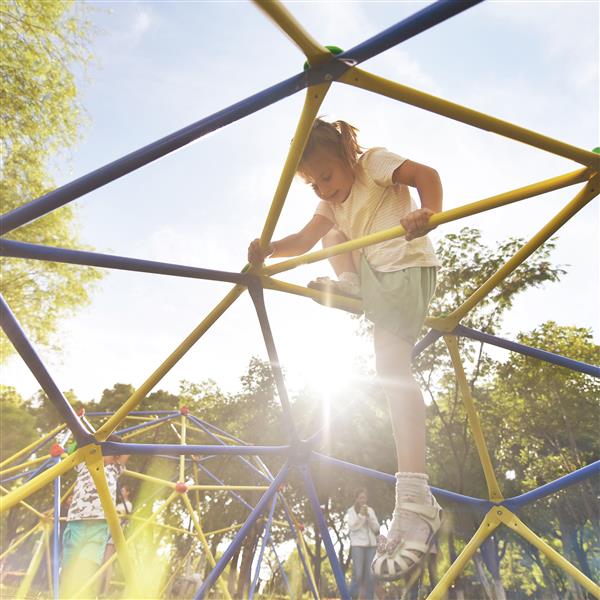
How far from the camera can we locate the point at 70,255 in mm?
1849

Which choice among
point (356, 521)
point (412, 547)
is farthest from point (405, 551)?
point (356, 521)

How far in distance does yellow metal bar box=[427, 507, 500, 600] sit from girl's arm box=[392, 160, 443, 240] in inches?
74.6

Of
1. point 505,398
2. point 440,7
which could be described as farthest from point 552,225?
point 505,398

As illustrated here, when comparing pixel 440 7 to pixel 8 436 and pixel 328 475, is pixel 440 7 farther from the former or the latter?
pixel 8 436

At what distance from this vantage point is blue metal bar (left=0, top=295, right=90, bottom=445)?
5.47ft

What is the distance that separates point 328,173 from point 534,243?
1065 mm

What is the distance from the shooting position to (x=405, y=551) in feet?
5.26

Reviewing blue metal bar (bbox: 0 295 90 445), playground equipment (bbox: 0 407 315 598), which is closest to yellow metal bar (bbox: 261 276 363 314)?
blue metal bar (bbox: 0 295 90 445)

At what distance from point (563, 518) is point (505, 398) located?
3965 mm

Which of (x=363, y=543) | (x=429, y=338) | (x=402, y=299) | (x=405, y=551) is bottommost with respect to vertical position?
(x=405, y=551)

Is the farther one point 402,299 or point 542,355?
point 542,355

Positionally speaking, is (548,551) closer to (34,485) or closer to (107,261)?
(34,485)

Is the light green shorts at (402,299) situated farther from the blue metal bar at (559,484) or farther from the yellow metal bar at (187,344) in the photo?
the blue metal bar at (559,484)

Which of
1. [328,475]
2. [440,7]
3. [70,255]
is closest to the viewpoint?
[440,7]
